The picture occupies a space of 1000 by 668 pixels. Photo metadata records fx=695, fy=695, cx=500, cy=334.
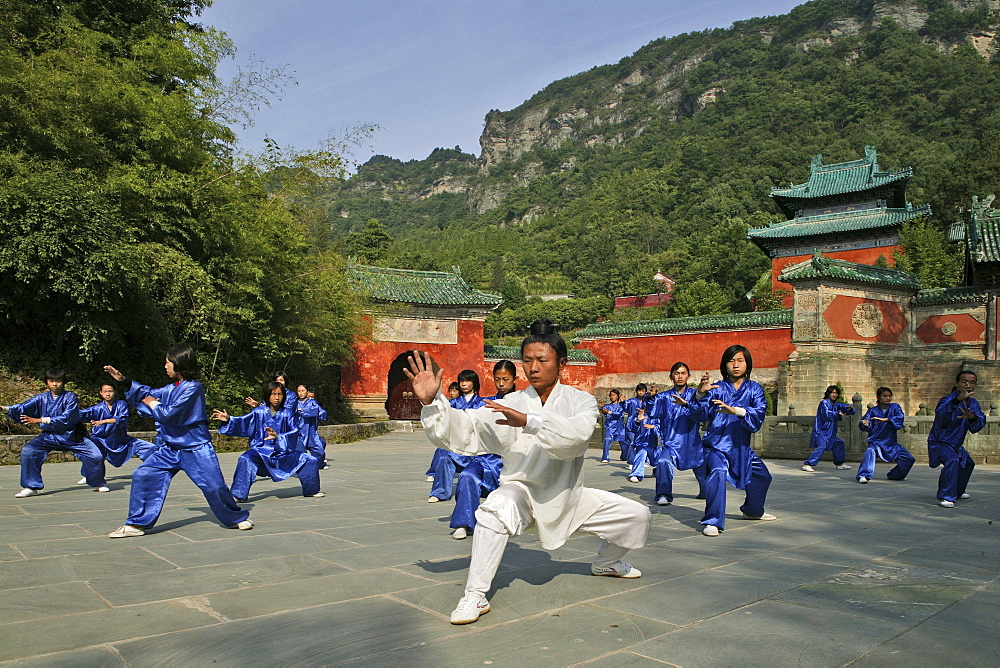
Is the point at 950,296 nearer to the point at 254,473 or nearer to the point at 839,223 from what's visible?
the point at 839,223

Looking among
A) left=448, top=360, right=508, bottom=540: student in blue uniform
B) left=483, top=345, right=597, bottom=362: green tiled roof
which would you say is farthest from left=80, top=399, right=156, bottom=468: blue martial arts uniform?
left=483, top=345, right=597, bottom=362: green tiled roof

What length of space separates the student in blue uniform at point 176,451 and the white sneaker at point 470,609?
2931 millimetres

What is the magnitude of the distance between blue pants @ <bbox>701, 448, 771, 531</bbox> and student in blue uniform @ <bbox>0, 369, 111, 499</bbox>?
667 cm

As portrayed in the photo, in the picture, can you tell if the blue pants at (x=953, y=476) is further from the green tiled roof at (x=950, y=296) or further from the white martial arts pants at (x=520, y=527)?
the green tiled roof at (x=950, y=296)

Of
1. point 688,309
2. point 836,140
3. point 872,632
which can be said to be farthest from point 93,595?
point 836,140

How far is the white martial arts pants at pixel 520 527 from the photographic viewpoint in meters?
3.20

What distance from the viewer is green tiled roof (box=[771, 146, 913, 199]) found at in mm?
28734

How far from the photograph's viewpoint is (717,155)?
7138 cm

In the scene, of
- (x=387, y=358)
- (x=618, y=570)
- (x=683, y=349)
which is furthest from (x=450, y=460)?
(x=683, y=349)

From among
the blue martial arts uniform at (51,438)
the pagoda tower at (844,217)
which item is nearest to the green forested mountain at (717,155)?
the pagoda tower at (844,217)

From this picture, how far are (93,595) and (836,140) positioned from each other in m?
69.2

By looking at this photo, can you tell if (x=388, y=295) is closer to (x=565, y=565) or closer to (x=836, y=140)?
(x=565, y=565)

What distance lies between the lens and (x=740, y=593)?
11.8 ft

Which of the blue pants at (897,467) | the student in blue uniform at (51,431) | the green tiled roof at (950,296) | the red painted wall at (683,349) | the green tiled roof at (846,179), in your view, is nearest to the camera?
the student in blue uniform at (51,431)
